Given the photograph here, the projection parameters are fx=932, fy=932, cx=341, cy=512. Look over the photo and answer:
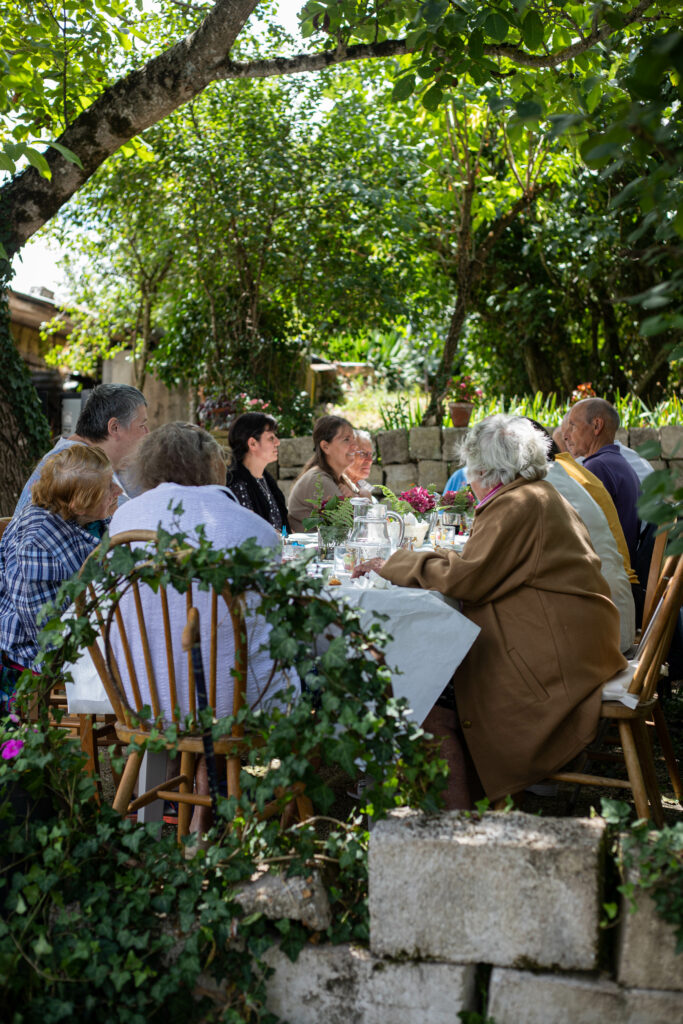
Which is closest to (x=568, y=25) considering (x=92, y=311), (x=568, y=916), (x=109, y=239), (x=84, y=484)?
(x=84, y=484)

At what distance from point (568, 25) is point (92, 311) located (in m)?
9.39

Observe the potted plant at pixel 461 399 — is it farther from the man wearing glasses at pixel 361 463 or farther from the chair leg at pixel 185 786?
the chair leg at pixel 185 786

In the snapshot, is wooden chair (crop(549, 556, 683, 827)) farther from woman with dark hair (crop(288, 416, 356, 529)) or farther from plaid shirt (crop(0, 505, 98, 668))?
woman with dark hair (crop(288, 416, 356, 529))

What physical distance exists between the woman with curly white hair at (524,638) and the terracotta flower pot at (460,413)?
5667 mm

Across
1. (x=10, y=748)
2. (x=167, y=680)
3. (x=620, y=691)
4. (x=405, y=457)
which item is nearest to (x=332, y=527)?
(x=167, y=680)

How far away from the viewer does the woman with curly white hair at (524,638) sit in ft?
8.44

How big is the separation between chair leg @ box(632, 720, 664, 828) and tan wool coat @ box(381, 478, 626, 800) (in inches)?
7.5

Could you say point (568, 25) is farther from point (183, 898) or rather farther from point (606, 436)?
point (183, 898)

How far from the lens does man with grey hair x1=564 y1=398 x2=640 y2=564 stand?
14.0ft

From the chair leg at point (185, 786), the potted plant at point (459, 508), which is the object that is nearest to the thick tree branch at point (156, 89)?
the potted plant at point (459, 508)

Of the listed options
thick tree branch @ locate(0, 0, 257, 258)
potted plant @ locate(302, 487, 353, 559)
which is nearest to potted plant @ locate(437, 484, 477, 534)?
potted plant @ locate(302, 487, 353, 559)

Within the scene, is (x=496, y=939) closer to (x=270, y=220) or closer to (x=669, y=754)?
(x=669, y=754)

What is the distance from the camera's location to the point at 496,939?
5.41 feet

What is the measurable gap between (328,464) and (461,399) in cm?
381
